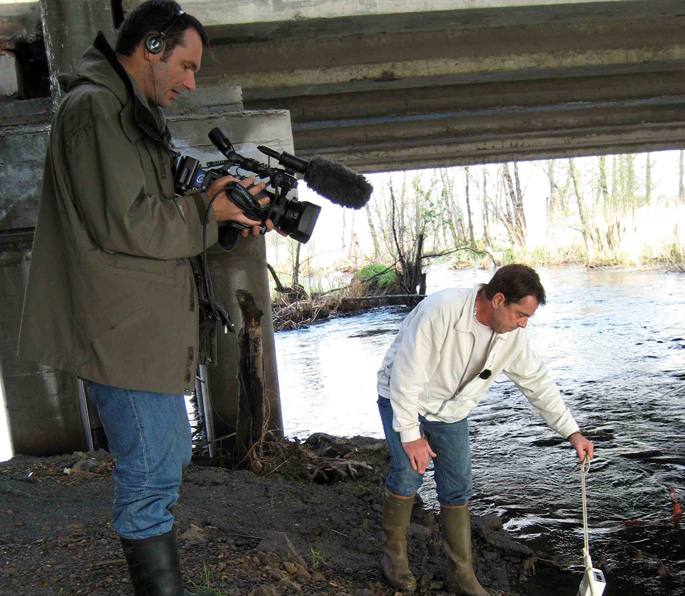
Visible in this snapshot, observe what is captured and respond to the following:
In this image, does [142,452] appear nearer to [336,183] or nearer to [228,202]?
[228,202]

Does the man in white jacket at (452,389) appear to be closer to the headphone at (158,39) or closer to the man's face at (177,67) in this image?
the man's face at (177,67)

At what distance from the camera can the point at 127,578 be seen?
338 centimetres

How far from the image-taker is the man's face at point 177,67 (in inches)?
109

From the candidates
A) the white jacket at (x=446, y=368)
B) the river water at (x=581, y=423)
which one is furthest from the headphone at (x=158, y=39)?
the river water at (x=581, y=423)

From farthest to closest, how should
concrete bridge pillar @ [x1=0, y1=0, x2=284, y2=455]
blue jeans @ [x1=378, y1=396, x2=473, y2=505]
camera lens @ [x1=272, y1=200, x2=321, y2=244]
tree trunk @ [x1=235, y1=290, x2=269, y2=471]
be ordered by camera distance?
tree trunk @ [x1=235, y1=290, x2=269, y2=471]
concrete bridge pillar @ [x1=0, y1=0, x2=284, y2=455]
blue jeans @ [x1=378, y1=396, x2=473, y2=505]
camera lens @ [x1=272, y1=200, x2=321, y2=244]

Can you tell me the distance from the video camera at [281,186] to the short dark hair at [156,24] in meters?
0.46

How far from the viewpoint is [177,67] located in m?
2.78

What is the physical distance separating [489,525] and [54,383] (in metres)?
3.46

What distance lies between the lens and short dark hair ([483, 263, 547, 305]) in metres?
3.47

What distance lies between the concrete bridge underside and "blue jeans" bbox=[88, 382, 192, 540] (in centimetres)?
412

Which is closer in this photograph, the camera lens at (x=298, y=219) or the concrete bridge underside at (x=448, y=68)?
the camera lens at (x=298, y=219)

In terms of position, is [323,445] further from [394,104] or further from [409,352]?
[394,104]

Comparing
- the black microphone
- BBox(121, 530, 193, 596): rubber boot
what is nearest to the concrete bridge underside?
the black microphone

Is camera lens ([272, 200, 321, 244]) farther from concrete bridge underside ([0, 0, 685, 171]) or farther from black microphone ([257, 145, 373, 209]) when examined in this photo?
concrete bridge underside ([0, 0, 685, 171])
